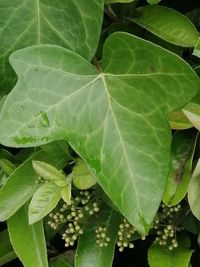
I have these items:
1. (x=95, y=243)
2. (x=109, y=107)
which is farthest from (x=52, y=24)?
(x=95, y=243)

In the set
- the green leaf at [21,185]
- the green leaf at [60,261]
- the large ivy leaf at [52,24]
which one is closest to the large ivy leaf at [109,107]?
the large ivy leaf at [52,24]

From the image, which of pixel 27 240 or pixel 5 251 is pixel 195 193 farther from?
pixel 5 251

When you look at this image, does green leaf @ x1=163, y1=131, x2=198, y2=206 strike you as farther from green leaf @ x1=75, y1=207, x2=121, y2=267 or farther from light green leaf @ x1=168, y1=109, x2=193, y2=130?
green leaf @ x1=75, y1=207, x2=121, y2=267

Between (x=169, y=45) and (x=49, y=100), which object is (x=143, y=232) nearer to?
(x=49, y=100)

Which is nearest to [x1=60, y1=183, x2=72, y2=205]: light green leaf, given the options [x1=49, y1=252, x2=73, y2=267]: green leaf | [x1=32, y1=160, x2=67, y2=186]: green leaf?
[x1=32, y1=160, x2=67, y2=186]: green leaf

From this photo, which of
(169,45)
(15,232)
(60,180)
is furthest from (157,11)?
(15,232)
